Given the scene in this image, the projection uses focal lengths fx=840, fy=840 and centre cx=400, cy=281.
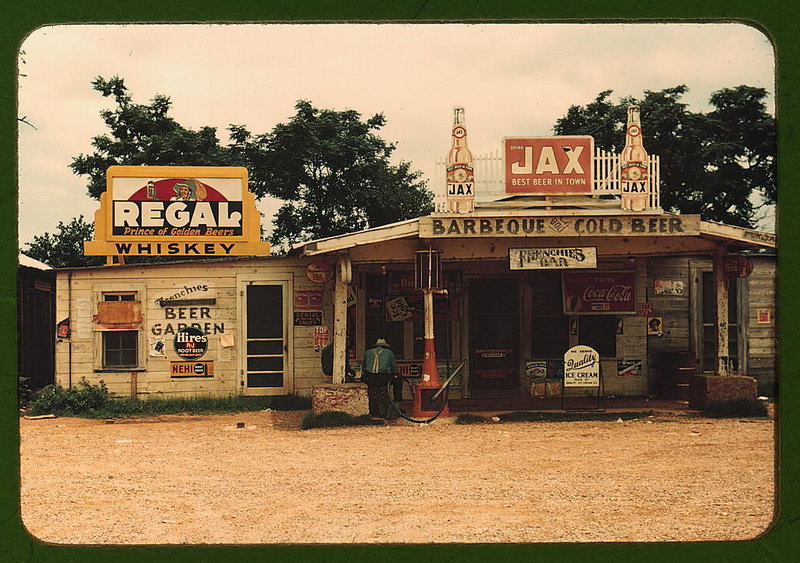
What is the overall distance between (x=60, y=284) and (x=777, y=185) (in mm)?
13870

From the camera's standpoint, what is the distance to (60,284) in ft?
52.1

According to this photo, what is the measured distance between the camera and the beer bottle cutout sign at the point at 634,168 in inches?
519

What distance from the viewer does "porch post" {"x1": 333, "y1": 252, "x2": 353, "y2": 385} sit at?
1378 cm

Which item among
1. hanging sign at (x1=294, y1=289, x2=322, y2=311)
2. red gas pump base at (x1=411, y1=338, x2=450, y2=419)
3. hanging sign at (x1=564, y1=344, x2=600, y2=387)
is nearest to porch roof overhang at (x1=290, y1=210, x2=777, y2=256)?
red gas pump base at (x1=411, y1=338, x2=450, y2=419)

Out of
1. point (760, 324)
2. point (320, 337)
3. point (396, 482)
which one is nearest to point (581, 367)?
point (320, 337)

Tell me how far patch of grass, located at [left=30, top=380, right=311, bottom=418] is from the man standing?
232cm

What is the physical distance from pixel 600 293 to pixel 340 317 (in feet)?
18.6

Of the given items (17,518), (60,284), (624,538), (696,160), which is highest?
(696,160)

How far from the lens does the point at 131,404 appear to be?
15.5 m

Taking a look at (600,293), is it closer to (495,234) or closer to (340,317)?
(495,234)

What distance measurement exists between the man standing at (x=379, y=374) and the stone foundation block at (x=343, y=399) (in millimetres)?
369

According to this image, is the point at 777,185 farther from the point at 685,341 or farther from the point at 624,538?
the point at 685,341

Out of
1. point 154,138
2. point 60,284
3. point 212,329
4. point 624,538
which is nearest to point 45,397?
point 60,284

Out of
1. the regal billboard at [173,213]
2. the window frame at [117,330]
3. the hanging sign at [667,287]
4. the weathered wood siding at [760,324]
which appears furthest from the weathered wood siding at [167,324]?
the weathered wood siding at [760,324]
